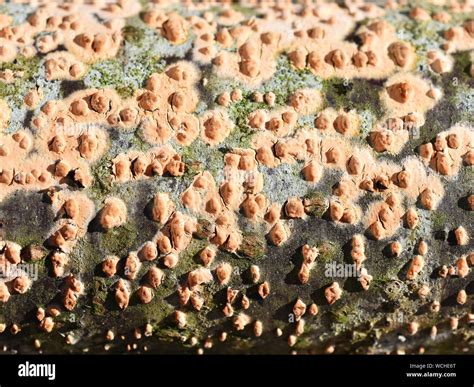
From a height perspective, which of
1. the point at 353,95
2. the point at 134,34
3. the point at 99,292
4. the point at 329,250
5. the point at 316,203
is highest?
the point at 134,34

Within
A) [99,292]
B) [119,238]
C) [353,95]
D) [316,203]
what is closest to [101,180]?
[119,238]

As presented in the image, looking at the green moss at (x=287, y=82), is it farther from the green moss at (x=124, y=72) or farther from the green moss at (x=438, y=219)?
the green moss at (x=438, y=219)

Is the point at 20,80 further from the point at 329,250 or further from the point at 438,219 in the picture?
the point at 438,219

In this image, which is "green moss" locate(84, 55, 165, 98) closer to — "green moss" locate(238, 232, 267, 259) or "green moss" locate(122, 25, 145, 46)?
"green moss" locate(122, 25, 145, 46)

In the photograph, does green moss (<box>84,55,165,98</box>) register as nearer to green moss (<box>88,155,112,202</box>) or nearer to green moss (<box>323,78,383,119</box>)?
green moss (<box>88,155,112,202</box>)

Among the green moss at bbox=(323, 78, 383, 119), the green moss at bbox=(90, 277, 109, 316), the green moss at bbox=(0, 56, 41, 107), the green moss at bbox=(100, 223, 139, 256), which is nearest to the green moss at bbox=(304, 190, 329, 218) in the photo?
the green moss at bbox=(323, 78, 383, 119)

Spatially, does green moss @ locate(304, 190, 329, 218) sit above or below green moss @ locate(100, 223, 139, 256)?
above

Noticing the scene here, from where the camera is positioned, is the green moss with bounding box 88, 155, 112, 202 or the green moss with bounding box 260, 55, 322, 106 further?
the green moss with bounding box 260, 55, 322, 106

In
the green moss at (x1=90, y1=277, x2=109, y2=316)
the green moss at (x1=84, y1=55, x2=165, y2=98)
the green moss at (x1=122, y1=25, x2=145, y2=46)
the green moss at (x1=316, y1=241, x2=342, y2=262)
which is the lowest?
the green moss at (x1=90, y1=277, x2=109, y2=316)

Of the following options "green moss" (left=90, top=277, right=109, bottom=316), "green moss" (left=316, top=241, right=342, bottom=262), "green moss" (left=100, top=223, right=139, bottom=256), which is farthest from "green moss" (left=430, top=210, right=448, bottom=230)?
"green moss" (left=90, top=277, right=109, bottom=316)

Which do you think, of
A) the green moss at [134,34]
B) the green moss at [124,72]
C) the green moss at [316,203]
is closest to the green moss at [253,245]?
the green moss at [316,203]
